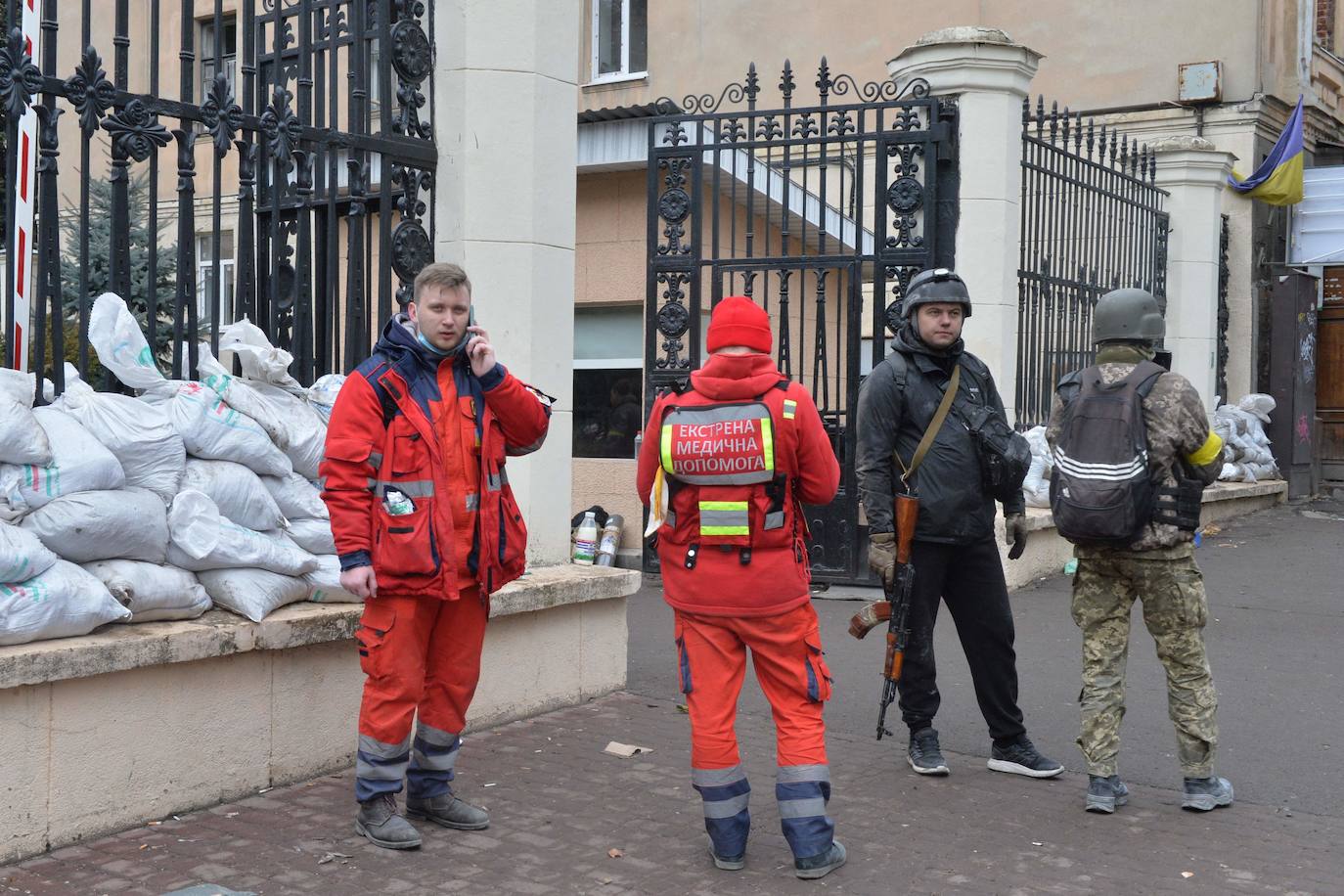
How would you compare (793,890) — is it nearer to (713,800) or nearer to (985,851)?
(713,800)

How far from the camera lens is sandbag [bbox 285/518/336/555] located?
5.37 metres

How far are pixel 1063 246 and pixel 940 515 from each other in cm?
660

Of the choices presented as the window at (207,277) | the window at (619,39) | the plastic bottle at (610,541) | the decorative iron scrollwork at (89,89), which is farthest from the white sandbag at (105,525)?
the window at (619,39)

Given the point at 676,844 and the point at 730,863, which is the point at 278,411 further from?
the point at 730,863

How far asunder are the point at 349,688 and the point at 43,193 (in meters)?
2.12

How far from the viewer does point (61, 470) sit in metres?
4.54

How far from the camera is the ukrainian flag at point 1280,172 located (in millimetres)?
15328

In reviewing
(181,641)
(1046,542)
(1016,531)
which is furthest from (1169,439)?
(1046,542)

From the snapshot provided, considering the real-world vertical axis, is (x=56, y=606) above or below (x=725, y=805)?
above

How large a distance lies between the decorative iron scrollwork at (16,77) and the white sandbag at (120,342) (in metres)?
0.69

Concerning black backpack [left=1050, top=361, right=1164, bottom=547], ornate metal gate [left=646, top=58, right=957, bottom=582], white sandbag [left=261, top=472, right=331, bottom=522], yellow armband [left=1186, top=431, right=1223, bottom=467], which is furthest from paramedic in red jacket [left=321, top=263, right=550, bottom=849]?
ornate metal gate [left=646, top=58, right=957, bottom=582]

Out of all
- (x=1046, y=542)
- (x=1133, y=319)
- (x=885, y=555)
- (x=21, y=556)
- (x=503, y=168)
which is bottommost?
(x=1046, y=542)

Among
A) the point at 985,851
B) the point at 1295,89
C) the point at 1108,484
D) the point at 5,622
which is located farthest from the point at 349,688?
the point at 1295,89

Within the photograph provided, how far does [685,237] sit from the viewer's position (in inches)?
451
